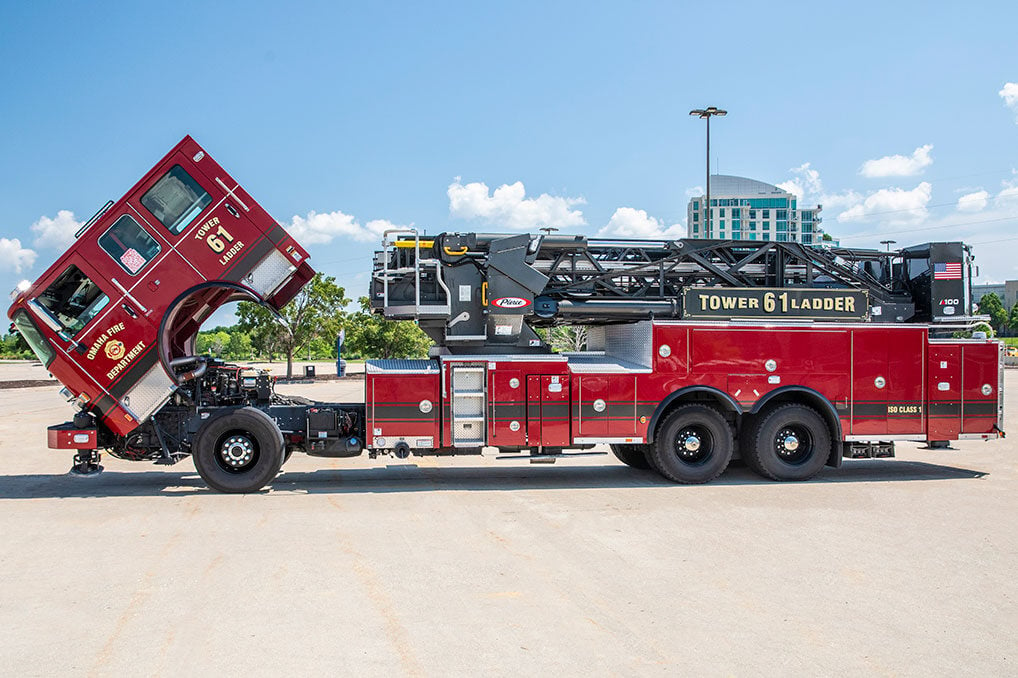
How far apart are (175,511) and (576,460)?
6.95m

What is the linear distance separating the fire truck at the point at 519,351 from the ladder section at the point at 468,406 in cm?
3

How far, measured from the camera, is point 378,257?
10773 mm

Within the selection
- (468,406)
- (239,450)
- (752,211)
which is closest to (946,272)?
(468,406)

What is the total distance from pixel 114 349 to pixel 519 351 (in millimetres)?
5213

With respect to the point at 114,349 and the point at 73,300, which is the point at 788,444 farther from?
the point at 73,300

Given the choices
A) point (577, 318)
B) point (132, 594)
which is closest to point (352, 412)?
point (577, 318)

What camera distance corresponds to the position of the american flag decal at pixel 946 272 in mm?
11602

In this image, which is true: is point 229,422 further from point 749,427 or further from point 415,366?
point 749,427

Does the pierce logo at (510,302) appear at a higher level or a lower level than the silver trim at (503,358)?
higher

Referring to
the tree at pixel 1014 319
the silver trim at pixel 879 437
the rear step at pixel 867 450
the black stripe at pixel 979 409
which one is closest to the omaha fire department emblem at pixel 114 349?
the silver trim at pixel 879 437

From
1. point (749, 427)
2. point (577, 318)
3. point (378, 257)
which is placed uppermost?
point (378, 257)

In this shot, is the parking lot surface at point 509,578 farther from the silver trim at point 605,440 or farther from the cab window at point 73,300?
the cab window at point 73,300

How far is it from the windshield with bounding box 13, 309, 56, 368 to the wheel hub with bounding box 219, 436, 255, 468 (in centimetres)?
236

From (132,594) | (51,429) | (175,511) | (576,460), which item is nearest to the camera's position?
(132,594)
